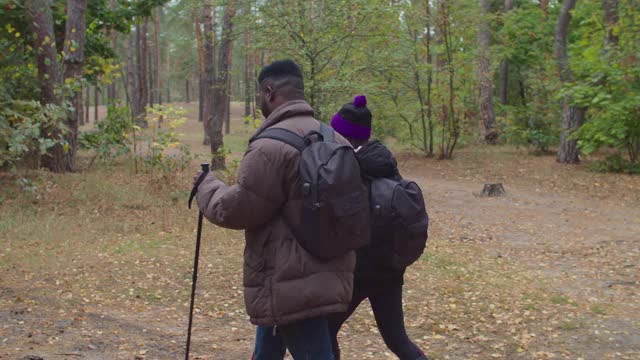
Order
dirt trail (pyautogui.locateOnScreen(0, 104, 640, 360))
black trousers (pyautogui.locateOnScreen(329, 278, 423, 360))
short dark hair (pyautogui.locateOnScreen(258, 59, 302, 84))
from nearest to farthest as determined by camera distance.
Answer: short dark hair (pyautogui.locateOnScreen(258, 59, 302, 84)) < black trousers (pyautogui.locateOnScreen(329, 278, 423, 360)) < dirt trail (pyautogui.locateOnScreen(0, 104, 640, 360))

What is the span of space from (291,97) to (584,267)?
19.8ft

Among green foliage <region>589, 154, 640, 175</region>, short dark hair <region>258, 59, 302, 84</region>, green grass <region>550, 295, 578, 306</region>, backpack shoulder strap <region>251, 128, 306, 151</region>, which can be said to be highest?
short dark hair <region>258, 59, 302, 84</region>

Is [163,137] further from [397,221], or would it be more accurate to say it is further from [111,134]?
[397,221]

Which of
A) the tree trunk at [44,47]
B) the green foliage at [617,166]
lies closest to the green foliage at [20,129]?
the tree trunk at [44,47]

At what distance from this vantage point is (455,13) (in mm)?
16797

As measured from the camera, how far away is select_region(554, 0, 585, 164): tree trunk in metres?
16.7

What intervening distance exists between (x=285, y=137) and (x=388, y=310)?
1.28 metres

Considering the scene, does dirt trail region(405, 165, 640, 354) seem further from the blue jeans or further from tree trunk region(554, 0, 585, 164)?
tree trunk region(554, 0, 585, 164)

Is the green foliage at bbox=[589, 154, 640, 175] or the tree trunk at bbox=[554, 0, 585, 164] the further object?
the tree trunk at bbox=[554, 0, 585, 164]

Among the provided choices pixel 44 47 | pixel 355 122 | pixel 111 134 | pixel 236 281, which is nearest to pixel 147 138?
pixel 111 134

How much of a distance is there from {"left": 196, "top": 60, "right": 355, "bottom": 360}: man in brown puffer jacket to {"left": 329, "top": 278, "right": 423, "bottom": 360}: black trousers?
599 mm

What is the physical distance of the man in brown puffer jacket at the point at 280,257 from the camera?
2.75 metres

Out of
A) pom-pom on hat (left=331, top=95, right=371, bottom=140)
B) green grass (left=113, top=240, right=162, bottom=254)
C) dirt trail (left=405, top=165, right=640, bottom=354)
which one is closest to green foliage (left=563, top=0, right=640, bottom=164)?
dirt trail (left=405, top=165, right=640, bottom=354)

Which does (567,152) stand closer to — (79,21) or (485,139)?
(485,139)
